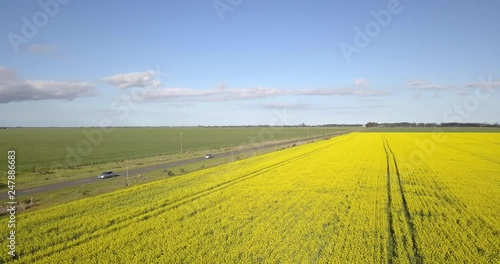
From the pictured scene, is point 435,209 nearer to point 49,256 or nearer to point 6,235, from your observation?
point 49,256

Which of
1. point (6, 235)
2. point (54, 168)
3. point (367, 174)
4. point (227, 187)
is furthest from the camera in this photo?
point (54, 168)

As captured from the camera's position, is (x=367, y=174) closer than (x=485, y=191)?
No

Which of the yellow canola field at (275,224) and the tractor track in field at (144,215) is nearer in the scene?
the yellow canola field at (275,224)

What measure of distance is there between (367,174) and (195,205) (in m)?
18.9

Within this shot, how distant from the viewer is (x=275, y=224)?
1619 centimetres

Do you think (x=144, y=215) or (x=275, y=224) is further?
(x=144, y=215)

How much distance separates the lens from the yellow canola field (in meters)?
12.6

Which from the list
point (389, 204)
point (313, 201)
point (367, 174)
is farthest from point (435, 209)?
point (367, 174)

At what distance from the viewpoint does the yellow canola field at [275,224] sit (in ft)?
41.2

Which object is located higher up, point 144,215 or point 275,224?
point 144,215

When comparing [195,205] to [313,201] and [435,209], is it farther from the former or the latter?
[435,209]

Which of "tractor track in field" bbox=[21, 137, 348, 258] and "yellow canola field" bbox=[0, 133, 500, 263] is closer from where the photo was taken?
"yellow canola field" bbox=[0, 133, 500, 263]

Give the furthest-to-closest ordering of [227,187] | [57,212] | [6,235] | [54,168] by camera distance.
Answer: [54,168] → [227,187] → [57,212] → [6,235]

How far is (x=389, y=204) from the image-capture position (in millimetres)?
20062
